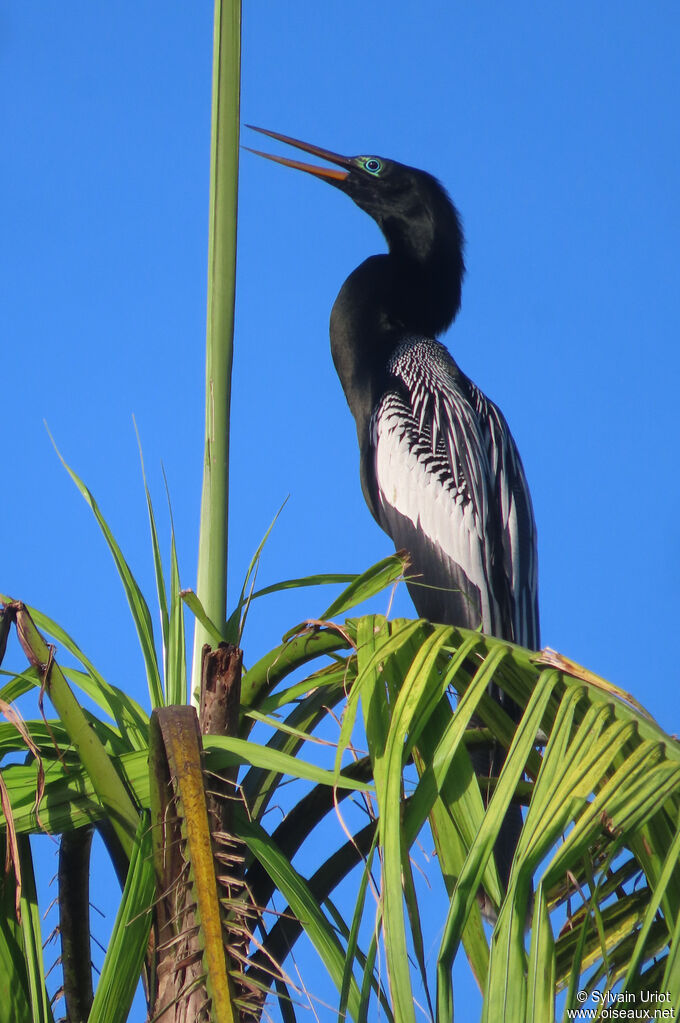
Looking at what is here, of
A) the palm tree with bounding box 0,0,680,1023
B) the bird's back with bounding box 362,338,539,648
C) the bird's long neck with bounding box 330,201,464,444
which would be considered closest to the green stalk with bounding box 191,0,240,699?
the palm tree with bounding box 0,0,680,1023

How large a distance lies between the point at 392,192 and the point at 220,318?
2389mm

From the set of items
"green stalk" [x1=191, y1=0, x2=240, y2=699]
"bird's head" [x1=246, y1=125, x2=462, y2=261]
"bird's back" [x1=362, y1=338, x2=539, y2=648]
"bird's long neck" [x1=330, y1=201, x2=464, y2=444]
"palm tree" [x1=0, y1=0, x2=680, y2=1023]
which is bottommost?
"palm tree" [x1=0, y1=0, x2=680, y2=1023]

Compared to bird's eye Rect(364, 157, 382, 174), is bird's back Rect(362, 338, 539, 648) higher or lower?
lower

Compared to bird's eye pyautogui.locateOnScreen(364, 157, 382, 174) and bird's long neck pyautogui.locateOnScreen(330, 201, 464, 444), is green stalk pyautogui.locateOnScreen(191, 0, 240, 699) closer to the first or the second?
bird's long neck pyautogui.locateOnScreen(330, 201, 464, 444)

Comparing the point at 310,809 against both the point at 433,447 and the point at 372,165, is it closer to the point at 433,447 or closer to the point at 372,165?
the point at 433,447

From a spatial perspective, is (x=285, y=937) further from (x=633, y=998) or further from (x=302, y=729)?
(x=633, y=998)

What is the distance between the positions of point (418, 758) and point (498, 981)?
0.54 meters

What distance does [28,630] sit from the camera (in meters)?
1.23

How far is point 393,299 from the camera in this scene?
3465 millimetres

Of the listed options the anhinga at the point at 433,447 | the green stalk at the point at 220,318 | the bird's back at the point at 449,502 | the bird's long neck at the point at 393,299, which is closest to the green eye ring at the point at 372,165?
the bird's long neck at the point at 393,299

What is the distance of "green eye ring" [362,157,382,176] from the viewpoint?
391 cm

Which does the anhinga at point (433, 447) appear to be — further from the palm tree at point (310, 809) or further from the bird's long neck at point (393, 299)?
the palm tree at point (310, 809)

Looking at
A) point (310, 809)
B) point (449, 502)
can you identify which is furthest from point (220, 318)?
point (449, 502)

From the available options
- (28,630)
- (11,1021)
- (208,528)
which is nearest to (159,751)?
(28,630)
